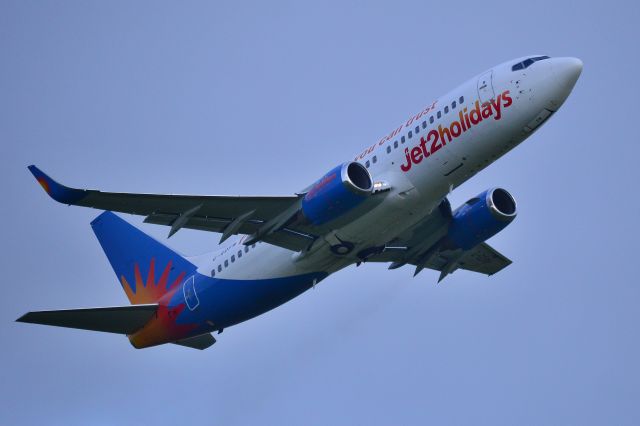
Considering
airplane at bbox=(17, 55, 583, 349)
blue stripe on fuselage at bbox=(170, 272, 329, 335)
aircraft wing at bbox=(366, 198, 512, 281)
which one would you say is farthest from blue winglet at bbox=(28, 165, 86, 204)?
aircraft wing at bbox=(366, 198, 512, 281)

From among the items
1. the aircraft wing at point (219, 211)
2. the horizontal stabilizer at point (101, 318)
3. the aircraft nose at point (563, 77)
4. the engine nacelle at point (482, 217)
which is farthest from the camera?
the engine nacelle at point (482, 217)

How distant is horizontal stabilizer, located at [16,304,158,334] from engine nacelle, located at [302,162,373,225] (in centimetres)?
972

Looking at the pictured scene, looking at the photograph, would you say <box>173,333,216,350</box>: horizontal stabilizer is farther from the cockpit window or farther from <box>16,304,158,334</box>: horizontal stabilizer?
the cockpit window

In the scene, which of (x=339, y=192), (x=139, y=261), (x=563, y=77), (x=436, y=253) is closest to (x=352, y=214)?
(x=339, y=192)

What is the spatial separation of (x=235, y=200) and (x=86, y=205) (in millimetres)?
5149

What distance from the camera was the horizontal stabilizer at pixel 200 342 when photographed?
4441 cm

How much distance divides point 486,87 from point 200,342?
16.6 metres

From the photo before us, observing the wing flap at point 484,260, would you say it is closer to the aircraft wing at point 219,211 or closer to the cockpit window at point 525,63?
the aircraft wing at point 219,211

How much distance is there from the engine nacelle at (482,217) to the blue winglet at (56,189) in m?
14.6

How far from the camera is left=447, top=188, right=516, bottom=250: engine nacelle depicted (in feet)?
133

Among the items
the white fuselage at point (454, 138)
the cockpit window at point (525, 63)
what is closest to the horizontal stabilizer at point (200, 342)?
the white fuselage at point (454, 138)

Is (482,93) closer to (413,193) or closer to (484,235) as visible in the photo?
(413,193)

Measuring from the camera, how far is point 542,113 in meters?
35.8

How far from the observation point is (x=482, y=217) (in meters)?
40.8
